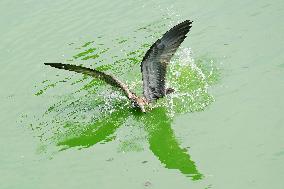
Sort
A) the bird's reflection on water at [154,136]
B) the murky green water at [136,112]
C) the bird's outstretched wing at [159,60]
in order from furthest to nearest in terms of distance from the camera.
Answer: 1. the bird's outstretched wing at [159,60]
2. the bird's reflection on water at [154,136]
3. the murky green water at [136,112]

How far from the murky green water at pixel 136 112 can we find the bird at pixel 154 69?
0.74 feet

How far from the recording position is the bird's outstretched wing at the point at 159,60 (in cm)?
763

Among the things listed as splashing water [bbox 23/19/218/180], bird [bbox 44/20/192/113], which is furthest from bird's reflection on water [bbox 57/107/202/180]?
bird [bbox 44/20/192/113]

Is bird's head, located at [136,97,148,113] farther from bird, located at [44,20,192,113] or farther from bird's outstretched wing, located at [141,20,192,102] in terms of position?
bird's outstretched wing, located at [141,20,192,102]

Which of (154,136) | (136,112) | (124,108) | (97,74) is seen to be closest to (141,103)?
(136,112)

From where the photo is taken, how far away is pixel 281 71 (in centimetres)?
827

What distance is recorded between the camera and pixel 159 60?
794 cm

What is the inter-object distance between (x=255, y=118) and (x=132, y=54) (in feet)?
10.1

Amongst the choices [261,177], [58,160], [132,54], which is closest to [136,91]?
[132,54]

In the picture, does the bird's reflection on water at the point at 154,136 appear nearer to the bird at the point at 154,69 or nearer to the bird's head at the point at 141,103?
the bird's head at the point at 141,103

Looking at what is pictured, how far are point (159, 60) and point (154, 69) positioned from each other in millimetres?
196

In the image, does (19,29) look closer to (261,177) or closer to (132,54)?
(132,54)

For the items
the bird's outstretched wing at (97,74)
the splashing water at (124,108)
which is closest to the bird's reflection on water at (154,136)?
the splashing water at (124,108)

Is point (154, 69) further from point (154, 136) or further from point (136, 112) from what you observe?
point (154, 136)
